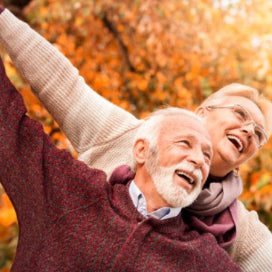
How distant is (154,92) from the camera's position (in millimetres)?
4238

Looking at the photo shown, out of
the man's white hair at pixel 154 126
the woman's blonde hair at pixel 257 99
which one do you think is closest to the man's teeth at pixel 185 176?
the man's white hair at pixel 154 126

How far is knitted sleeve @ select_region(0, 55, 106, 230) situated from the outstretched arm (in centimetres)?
25

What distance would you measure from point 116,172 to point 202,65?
3157 mm

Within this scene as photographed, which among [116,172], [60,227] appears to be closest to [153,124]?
[116,172]

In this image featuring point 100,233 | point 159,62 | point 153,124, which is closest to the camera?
point 100,233

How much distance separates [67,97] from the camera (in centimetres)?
146

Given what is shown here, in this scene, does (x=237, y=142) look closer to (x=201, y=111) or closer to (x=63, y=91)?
(x=201, y=111)

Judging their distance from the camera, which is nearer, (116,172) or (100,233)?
(100,233)

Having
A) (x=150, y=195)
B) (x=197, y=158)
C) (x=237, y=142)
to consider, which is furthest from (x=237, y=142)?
(x=150, y=195)

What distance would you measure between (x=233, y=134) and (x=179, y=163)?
0.37 metres

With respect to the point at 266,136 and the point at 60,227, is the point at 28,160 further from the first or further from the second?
the point at 266,136

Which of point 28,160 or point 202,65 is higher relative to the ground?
point 28,160

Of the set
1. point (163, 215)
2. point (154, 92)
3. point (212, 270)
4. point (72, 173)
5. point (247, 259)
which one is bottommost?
point (154, 92)

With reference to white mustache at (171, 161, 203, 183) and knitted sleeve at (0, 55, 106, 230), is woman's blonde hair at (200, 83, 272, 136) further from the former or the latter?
knitted sleeve at (0, 55, 106, 230)
